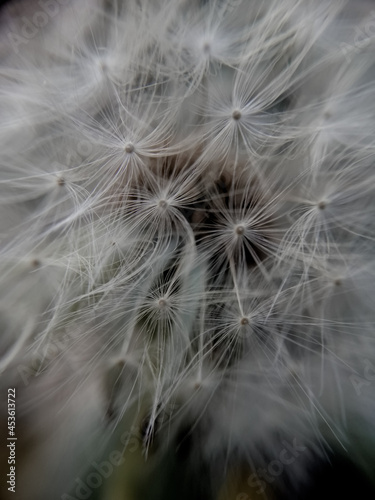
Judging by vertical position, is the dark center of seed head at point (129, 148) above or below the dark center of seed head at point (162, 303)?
above

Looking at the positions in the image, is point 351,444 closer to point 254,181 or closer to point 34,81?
point 254,181

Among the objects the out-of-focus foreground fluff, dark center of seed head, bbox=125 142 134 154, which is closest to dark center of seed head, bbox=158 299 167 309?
the out-of-focus foreground fluff

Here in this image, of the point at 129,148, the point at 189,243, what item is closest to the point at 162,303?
the point at 189,243

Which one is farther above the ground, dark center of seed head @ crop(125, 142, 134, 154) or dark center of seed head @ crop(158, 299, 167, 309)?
dark center of seed head @ crop(125, 142, 134, 154)

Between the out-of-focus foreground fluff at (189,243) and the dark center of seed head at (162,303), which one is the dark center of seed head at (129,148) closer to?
the out-of-focus foreground fluff at (189,243)

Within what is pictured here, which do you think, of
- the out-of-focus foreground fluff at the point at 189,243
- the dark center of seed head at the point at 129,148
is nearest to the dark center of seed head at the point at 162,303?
the out-of-focus foreground fluff at the point at 189,243

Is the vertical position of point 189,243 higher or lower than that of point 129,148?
lower

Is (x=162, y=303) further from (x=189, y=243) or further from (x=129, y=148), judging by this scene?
(x=129, y=148)

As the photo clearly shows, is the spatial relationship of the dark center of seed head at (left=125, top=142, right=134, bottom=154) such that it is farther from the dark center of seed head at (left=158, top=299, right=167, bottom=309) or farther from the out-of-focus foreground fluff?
the dark center of seed head at (left=158, top=299, right=167, bottom=309)
